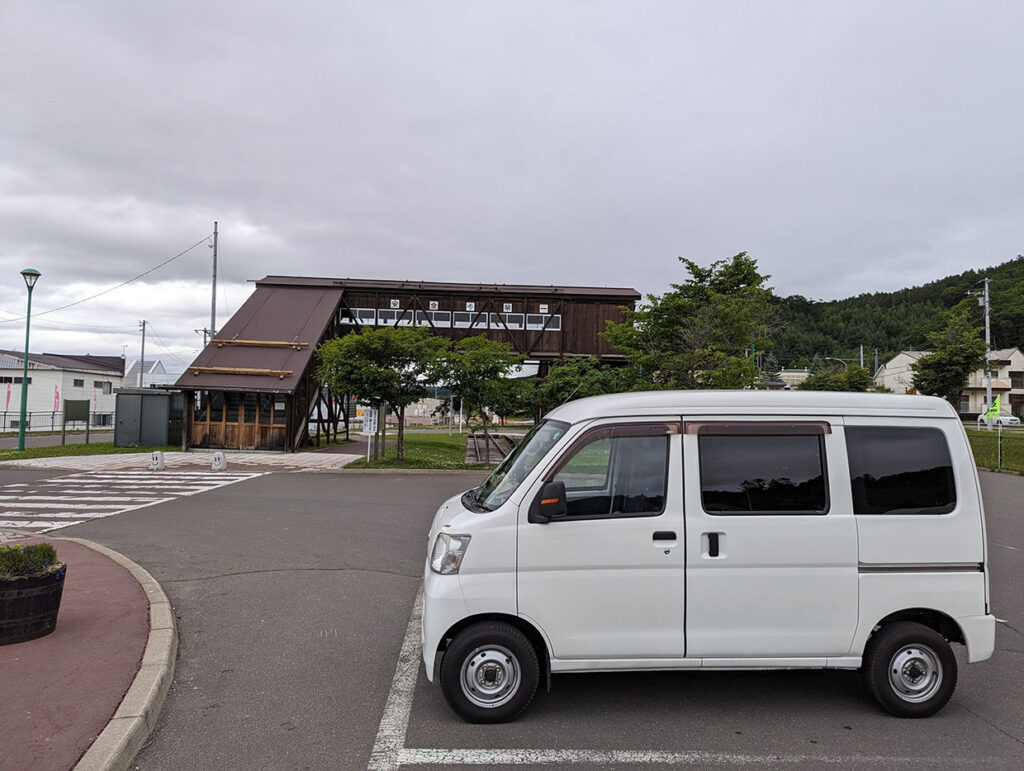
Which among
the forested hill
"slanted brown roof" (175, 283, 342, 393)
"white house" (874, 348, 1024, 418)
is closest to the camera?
"slanted brown roof" (175, 283, 342, 393)

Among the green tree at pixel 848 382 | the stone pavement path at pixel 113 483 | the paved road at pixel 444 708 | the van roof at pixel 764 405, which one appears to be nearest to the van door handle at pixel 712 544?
the van roof at pixel 764 405

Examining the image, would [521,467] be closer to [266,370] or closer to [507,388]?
[507,388]

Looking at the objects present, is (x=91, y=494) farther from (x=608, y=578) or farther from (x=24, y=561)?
(x=608, y=578)

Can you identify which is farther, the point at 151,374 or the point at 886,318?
the point at 886,318

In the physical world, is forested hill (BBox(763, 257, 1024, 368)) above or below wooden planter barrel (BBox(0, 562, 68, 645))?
above

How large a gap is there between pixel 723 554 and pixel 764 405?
1.02 m

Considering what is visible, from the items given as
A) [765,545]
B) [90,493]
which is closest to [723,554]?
[765,545]

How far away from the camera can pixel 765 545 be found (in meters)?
4.08

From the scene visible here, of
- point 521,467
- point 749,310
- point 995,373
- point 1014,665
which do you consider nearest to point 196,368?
point 749,310

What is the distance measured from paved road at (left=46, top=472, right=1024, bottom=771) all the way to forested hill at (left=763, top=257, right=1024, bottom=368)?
99503mm

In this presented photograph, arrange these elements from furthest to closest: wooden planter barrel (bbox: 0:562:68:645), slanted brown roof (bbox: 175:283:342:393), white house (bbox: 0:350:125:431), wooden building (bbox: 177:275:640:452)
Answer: white house (bbox: 0:350:125:431) < wooden building (bbox: 177:275:640:452) < slanted brown roof (bbox: 175:283:342:393) < wooden planter barrel (bbox: 0:562:68:645)

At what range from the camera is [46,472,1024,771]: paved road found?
3652 mm

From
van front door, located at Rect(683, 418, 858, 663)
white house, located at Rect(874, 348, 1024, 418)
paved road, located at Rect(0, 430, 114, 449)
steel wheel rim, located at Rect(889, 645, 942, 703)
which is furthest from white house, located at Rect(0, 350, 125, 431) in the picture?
white house, located at Rect(874, 348, 1024, 418)

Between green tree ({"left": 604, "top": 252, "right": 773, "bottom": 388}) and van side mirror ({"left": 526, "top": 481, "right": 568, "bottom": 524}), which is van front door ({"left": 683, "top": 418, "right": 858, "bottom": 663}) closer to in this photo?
van side mirror ({"left": 526, "top": 481, "right": 568, "bottom": 524})
